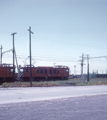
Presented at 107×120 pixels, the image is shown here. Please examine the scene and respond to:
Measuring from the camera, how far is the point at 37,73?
40.5 m

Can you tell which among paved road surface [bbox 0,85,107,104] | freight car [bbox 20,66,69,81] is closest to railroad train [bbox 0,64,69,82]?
freight car [bbox 20,66,69,81]

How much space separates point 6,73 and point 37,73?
802 cm

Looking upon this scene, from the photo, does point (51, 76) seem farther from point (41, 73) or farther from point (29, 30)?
point (29, 30)

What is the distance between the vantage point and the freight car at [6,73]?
34.6 m

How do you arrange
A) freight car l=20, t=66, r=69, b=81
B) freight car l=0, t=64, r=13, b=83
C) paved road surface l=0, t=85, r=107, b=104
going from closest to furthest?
paved road surface l=0, t=85, r=107, b=104
freight car l=0, t=64, r=13, b=83
freight car l=20, t=66, r=69, b=81

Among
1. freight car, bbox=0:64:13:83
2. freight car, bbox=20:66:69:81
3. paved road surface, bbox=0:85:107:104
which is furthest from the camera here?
freight car, bbox=20:66:69:81

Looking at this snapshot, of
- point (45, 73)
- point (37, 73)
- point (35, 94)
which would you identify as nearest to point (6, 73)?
point (37, 73)

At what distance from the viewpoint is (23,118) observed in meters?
6.59

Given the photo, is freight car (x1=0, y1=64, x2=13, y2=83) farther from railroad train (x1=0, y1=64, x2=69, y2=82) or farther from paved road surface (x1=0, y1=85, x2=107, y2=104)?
paved road surface (x1=0, y1=85, x2=107, y2=104)

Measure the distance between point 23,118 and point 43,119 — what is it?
2.60 ft

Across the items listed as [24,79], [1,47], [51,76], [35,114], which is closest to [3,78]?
[24,79]

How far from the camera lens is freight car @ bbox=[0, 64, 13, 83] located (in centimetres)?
3459

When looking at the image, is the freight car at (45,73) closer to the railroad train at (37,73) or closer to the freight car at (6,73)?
the railroad train at (37,73)

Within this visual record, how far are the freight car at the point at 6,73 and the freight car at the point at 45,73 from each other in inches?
151
